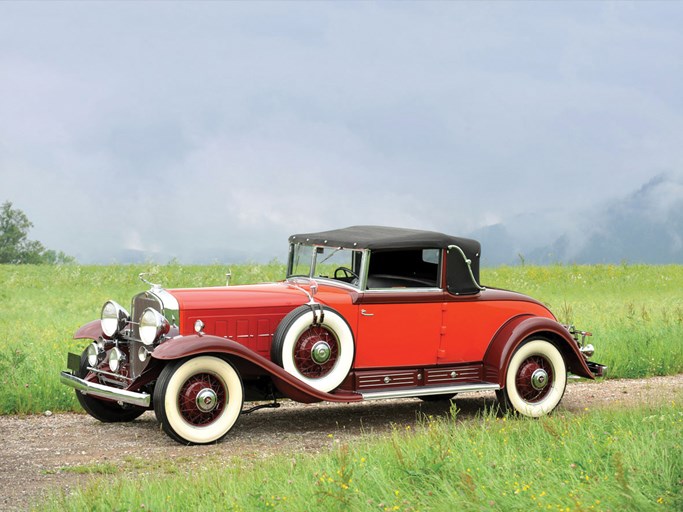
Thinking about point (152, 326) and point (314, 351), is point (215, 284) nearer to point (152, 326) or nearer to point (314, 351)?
point (152, 326)

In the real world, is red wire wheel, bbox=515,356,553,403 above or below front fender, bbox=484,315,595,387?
below

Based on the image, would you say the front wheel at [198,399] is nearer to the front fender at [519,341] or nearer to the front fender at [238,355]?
the front fender at [238,355]

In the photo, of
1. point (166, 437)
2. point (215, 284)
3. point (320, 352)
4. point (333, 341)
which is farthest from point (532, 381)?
point (215, 284)

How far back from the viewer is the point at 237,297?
373 inches

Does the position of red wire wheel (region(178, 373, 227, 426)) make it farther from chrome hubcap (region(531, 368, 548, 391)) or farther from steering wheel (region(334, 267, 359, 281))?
chrome hubcap (region(531, 368, 548, 391))

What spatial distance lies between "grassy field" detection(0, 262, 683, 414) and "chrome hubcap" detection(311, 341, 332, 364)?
3.35 meters

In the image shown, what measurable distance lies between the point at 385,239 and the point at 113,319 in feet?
9.98

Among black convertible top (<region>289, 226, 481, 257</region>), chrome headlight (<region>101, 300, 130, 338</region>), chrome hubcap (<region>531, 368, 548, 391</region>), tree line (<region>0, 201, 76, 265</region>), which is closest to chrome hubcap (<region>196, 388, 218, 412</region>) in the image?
chrome headlight (<region>101, 300, 130, 338</region>)

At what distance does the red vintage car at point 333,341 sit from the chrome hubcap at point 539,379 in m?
0.02

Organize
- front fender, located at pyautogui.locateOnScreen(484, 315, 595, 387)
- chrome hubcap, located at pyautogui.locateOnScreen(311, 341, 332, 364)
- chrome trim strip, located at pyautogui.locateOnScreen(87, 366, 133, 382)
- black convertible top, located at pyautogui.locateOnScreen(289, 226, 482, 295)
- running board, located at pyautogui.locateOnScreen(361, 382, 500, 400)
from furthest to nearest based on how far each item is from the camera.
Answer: front fender, located at pyautogui.locateOnScreen(484, 315, 595, 387) < black convertible top, located at pyautogui.locateOnScreen(289, 226, 482, 295) < running board, located at pyautogui.locateOnScreen(361, 382, 500, 400) < chrome trim strip, located at pyautogui.locateOnScreen(87, 366, 133, 382) < chrome hubcap, located at pyautogui.locateOnScreen(311, 341, 332, 364)

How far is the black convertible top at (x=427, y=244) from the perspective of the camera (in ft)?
32.0

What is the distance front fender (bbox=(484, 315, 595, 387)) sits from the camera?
10.1 metres

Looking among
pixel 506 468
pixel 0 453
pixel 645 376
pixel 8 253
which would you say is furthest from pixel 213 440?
pixel 8 253

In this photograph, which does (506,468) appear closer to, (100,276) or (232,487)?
(232,487)
